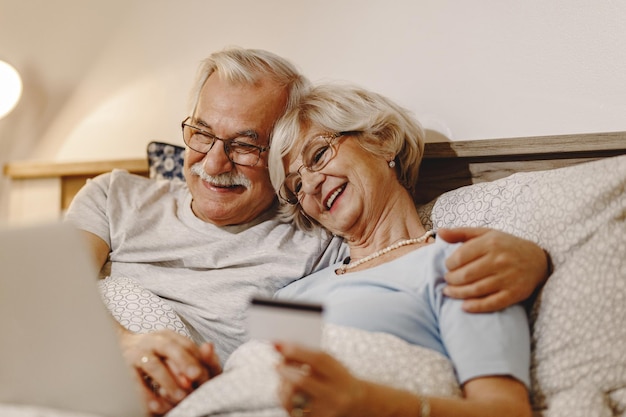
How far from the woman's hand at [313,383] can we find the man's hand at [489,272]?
13.3 inches

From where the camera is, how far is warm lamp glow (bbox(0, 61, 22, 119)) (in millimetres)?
2098

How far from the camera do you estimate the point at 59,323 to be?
78cm

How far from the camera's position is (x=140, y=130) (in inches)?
88.5

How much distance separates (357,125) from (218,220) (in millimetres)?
439

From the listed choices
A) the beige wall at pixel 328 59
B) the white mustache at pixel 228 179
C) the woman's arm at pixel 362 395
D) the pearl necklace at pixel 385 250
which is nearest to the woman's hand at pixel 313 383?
the woman's arm at pixel 362 395

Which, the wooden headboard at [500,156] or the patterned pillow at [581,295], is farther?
the wooden headboard at [500,156]

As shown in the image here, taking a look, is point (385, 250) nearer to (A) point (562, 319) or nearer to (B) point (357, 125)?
(B) point (357, 125)

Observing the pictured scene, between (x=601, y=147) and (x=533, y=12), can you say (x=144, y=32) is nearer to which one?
(x=533, y=12)

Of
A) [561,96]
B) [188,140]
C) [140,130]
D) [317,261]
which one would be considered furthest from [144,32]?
[561,96]

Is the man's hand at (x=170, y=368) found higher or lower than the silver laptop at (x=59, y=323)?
lower

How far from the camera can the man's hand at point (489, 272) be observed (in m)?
0.99

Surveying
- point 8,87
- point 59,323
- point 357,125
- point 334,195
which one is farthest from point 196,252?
point 8,87

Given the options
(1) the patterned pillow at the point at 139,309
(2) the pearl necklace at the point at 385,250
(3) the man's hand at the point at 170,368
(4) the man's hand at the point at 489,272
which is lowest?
(1) the patterned pillow at the point at 139,309

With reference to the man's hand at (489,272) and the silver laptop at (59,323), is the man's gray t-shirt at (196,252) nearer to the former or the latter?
the man's hand at (489,272)
